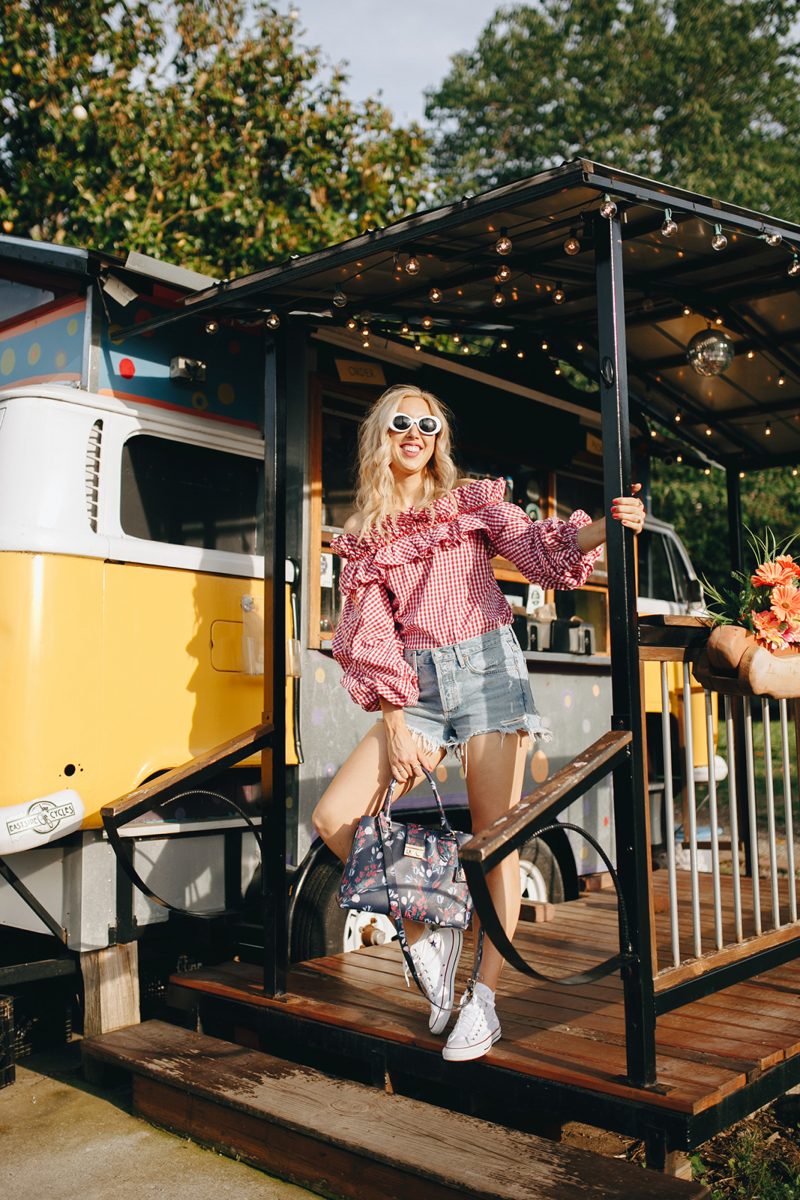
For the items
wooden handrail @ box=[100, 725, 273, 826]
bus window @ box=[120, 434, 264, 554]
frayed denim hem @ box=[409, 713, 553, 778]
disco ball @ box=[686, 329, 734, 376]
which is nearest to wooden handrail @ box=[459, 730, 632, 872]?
frayed denim hem @ box=[409, 713, 553, 778]

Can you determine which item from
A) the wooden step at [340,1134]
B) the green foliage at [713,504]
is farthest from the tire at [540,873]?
the green foliage at [713,504]

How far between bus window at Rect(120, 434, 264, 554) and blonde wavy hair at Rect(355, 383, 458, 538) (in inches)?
41.6

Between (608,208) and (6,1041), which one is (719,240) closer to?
(608,208)

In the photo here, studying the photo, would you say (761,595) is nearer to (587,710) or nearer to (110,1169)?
(587,710)

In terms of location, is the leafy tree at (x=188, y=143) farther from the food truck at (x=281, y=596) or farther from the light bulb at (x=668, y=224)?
the light bulb at (x=668, y=224)

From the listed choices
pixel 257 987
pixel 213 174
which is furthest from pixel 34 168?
pixel 257 987

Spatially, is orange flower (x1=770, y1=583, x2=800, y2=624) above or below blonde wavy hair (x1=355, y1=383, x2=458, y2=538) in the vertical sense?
below

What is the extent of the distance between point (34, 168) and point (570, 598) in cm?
678

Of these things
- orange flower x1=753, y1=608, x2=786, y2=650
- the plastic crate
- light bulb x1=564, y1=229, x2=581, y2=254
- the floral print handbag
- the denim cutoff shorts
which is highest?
light bulb x1=564, y1=229, x2=581, y2=254

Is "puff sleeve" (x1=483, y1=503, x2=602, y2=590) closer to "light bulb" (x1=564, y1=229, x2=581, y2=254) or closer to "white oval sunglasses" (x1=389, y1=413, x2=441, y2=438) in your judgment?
"white oval sunglasses" (x1=389, y1=413, x2=441, y2=438)

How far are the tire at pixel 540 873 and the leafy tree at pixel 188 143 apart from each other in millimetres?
6239

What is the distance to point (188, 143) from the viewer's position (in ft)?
33.2

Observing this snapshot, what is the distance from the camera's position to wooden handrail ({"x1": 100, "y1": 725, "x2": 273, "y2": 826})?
139 inches

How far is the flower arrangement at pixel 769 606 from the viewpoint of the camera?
3477mm
